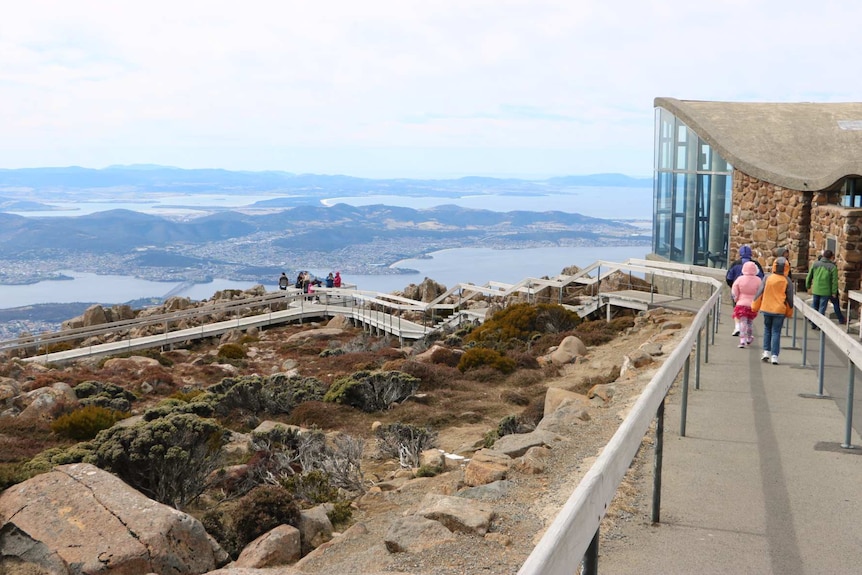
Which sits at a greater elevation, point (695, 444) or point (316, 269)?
point (695, 444)

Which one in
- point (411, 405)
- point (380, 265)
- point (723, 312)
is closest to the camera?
point (411, 405)

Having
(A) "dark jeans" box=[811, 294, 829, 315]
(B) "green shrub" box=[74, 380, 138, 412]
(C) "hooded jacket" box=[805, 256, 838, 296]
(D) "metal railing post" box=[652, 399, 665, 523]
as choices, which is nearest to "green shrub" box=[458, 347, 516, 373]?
(A) "dark jeans" box=[811, 294, 829, 315]

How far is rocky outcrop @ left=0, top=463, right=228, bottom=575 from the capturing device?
6438 mm

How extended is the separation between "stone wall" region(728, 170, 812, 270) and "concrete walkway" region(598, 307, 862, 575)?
11177mm

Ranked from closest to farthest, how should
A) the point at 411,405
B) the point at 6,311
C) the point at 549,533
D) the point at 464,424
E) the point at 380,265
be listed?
the point at 549,533 < the point at 464,424 < the point at 411,405 < the point at 6,311 < the point at 380,265

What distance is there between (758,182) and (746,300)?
31.9ft

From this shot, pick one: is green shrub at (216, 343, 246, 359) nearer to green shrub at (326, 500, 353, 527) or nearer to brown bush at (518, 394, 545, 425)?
brown bush at (518, 394, 545, 425)

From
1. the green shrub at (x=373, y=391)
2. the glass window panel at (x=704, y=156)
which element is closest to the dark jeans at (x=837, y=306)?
the glass window panel at (x=704, y=156)

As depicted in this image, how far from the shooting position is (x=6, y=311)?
133500mm

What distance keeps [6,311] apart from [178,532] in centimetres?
14326

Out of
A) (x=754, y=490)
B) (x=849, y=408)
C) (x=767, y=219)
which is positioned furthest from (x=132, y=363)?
(x=754, y=490)

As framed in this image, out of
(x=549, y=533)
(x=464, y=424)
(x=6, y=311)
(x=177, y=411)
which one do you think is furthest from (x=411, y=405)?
(x=6, y=311)

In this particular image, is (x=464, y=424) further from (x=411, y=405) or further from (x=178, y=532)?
(x=178, y=532)

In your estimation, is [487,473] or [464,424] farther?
[464,424]
